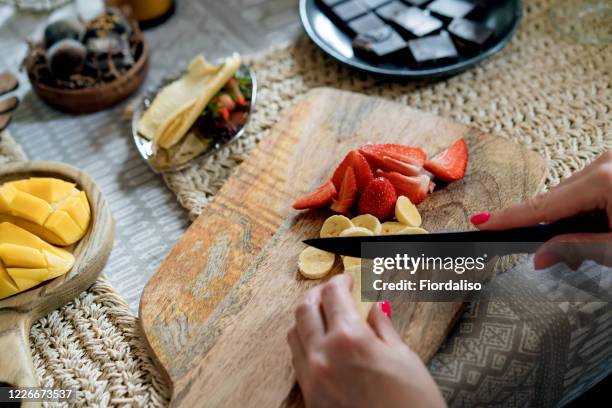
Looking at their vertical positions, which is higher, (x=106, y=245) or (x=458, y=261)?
(x=458, y=261)

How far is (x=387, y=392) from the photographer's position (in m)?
0.74

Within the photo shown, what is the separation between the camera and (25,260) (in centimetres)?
100

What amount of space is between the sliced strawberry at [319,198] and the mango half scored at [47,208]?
396mm

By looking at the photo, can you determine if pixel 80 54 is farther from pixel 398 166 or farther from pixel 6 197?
pixel 398 166

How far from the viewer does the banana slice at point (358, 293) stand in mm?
919

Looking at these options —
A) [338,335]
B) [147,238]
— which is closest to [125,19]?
[147,238]

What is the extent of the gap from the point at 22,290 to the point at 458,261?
0.74 metres

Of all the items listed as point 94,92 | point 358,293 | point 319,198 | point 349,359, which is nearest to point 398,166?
point 319,198

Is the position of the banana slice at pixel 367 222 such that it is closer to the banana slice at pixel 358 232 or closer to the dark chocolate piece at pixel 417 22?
the banana slice at pixel 358 232

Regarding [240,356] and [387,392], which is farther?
[240,356]

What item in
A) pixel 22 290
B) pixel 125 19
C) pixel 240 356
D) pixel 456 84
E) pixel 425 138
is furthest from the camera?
pixel 125 19

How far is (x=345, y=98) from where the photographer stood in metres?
1.29

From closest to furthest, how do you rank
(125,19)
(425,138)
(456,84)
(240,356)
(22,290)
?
(240,356), (22,290), (425,138), (456,84), (125,19)

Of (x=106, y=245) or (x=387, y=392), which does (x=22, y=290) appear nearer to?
(x=106, y=245)
